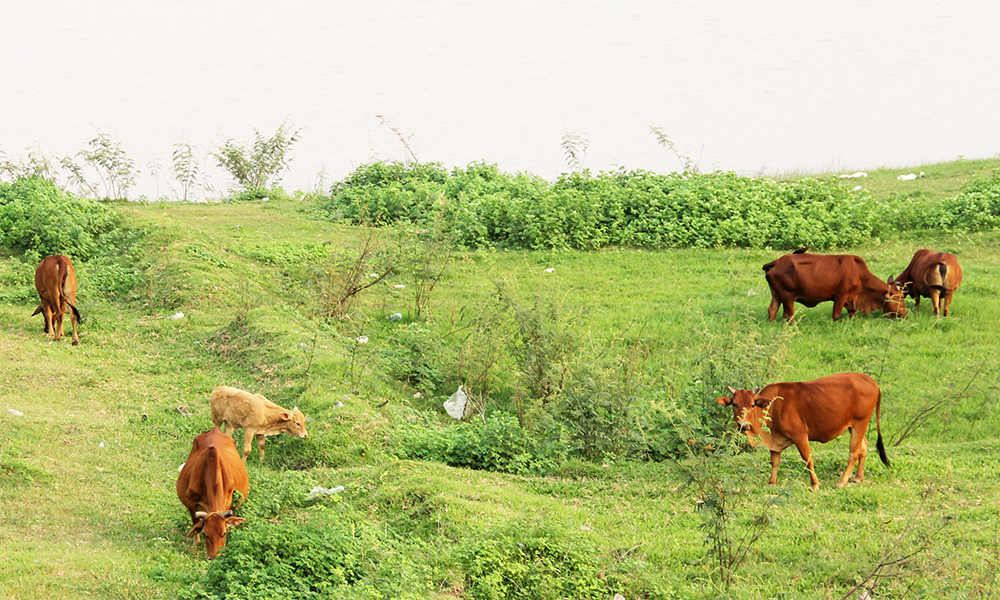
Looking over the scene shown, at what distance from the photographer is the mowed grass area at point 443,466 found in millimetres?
6863

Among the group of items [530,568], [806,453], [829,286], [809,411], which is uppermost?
[829,286]

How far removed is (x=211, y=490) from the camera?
716cm

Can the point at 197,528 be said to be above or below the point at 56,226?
below

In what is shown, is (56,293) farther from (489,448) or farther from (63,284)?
(489,448)

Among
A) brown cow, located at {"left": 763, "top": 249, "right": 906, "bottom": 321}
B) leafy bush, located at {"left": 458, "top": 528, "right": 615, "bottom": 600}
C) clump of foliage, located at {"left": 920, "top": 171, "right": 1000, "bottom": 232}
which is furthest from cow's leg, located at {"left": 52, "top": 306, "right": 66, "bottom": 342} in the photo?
clump of foliage, located at {"left": 920, "top": 171, "right": 1000, "bottom": 232}

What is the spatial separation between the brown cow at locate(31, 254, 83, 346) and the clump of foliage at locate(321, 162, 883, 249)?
6.27 m

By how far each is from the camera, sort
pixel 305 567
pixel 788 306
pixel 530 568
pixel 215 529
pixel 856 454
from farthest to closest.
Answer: pixel 788 306 → pixel 856 454 → pixel 215 529 → pixel 530 568 → pixel 305 567

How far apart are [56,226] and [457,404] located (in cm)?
878

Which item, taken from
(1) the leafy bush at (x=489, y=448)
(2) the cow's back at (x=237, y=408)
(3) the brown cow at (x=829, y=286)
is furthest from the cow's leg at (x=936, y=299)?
(2) the cow's back at (x=237, y=408)

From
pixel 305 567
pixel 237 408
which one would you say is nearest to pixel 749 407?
pixel 305 567

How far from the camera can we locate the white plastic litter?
11.4 m

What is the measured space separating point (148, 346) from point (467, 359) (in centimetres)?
422

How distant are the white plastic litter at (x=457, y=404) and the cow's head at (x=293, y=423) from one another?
2.40 meters

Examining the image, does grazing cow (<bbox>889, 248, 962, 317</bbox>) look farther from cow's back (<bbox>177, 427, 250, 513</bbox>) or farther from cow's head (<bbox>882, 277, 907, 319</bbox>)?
cow's back (<bbox>177, 427, 250, 513</bbox>)
